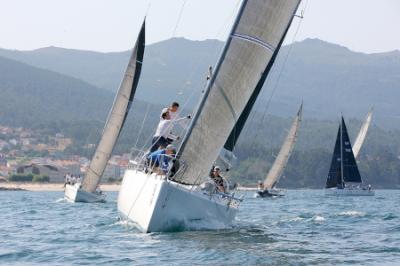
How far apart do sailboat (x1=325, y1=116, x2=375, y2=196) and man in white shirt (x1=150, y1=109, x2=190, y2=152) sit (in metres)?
52.2

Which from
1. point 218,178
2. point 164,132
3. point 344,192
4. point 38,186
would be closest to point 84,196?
point 218,178

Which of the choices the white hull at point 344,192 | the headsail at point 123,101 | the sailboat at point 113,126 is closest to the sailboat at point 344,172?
the white hull at point 344,192

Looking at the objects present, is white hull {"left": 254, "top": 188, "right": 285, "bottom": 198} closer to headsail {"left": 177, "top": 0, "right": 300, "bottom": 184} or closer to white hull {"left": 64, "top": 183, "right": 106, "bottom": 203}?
white hull {"left": 64, "top": 183, "right": 106, "bottom": 203}

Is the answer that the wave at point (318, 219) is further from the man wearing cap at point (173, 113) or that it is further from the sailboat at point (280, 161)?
the sailboat at point (280, 161)

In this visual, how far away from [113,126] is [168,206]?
A: 24873mm

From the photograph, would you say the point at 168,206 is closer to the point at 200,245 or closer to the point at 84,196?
the point at 200,245

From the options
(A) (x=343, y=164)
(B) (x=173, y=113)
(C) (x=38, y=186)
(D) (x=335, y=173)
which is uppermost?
(A) (x=343, y=164)

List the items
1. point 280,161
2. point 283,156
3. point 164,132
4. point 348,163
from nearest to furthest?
1. point 164,132
2. point 283,156
3. point 280,161
4. point 348,163

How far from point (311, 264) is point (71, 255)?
15.5ft

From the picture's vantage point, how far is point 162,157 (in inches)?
873

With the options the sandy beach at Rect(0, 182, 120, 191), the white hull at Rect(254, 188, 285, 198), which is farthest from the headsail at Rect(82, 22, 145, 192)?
the sandy beach at Rect(0, 182, 120, 191)

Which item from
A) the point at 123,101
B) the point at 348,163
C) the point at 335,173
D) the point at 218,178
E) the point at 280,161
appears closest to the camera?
the point at 218,178

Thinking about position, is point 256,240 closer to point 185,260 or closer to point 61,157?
point 185,260

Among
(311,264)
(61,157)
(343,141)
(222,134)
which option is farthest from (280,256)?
(61,157)
